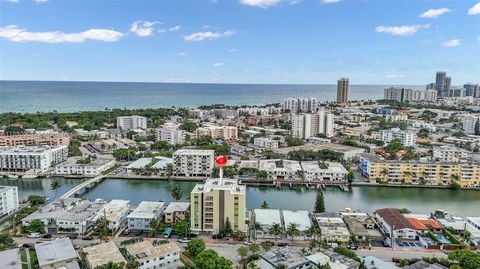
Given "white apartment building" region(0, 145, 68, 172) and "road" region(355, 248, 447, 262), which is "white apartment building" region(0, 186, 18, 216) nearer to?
"white apartment building" region(0, 145, 68, 172)

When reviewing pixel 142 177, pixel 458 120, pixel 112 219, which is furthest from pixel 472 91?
pixel 112 219

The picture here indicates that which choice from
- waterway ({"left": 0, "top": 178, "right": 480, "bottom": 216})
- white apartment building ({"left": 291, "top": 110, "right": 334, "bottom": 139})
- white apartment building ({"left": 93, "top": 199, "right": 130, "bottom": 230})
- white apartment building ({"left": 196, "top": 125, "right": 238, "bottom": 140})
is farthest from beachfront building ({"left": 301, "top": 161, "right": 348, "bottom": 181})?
white apartment building ({"left": 291, "top": 110, "right": 334, "bottom": 139})

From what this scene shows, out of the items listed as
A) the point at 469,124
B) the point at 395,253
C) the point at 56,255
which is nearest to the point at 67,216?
the point at 56,255

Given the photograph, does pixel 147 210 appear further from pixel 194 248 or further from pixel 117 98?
pixel 117 98

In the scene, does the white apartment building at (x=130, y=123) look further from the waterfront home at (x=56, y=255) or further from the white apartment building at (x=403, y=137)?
the waterfront home at (x=56, y=255)

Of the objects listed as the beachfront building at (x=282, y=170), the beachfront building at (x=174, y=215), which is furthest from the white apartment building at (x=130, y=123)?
the beachfront building at (x=174, y=215)

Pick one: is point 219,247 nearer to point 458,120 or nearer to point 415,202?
A: point 415,202
